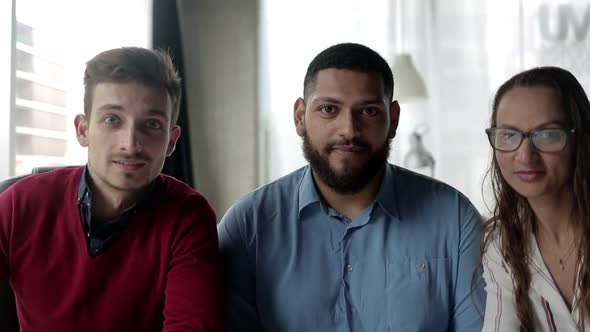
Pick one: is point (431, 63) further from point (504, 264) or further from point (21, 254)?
point (21, 254)

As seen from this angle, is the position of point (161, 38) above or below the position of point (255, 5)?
below

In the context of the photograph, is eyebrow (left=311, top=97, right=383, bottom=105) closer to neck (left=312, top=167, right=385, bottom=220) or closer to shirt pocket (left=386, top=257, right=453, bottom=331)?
neck (left=312, top=167, right=385, bottom=220)

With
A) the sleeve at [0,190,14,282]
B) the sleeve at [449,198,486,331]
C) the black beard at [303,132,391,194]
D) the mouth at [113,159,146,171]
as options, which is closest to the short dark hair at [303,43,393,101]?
the black beard at [303,132,391,194]

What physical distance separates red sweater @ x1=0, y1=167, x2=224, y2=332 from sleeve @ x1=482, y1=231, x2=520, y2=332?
58 cm

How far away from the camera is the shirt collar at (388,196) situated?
5.09 ft

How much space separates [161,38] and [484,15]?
6.97ft

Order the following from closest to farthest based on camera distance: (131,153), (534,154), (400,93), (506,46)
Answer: (534,154) → (131,153) → (400,93) → (506,46)

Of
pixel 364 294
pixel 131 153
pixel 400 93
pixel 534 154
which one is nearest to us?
pixel 534 154

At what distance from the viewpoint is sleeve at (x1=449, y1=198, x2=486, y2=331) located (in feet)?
4.68

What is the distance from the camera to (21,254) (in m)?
1.36

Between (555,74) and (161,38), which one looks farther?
(161,38)

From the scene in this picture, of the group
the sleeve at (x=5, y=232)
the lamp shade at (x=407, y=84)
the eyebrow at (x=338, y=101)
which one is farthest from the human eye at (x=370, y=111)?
the lamp shade at (x=407, y=84)

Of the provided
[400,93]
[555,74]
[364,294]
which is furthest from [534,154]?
[400,93]

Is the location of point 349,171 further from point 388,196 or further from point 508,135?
point 508,135
